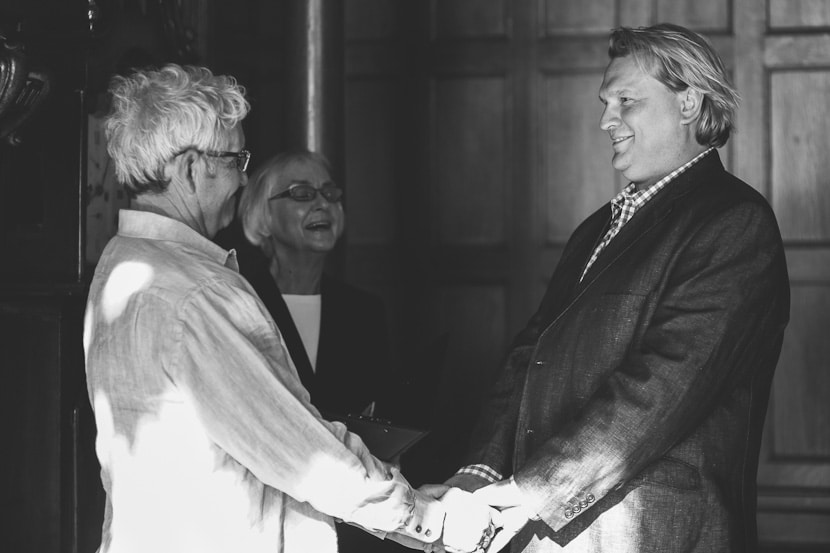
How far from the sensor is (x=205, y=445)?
160 cm

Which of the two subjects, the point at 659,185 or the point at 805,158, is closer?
the point at 659,185

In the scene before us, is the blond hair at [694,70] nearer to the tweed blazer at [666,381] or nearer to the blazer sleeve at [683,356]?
the tweed blazer at [666,381]

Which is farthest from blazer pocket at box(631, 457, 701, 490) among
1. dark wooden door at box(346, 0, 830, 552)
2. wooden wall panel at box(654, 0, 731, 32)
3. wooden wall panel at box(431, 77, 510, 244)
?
wooden wall panel at box(654, 0, 731, 32)

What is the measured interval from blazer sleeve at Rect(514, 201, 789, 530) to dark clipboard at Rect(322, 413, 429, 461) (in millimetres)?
334

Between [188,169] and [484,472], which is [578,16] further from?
[188,169]

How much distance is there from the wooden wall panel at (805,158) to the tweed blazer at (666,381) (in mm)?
2500

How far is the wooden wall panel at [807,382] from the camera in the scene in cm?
420

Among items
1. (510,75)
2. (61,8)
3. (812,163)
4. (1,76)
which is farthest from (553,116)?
(1,76)

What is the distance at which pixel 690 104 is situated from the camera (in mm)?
1938

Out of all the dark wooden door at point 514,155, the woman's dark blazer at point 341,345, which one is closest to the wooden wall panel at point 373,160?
the dark wooden door at point 514,155

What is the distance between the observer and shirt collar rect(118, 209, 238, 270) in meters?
1.71

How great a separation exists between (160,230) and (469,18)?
3.00 metres

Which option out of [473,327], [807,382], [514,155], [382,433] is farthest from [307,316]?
[807,382]

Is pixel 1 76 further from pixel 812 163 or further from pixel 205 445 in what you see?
pixel 812 163
